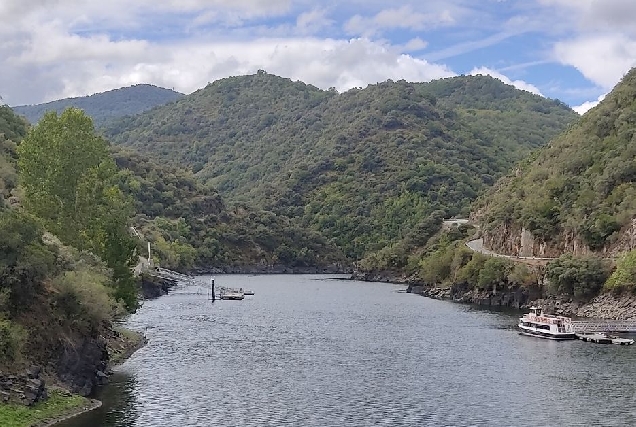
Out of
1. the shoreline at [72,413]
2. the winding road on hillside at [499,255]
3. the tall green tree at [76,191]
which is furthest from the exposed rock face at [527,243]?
the shoreline at [72,413]

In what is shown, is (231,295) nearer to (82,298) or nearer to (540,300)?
(540,300)

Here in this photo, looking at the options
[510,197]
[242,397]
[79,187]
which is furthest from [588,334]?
[510,197]

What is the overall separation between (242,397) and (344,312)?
63.4 meters

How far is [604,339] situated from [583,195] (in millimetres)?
51443

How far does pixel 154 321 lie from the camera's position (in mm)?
100625

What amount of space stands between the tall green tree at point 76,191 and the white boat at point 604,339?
43436mm

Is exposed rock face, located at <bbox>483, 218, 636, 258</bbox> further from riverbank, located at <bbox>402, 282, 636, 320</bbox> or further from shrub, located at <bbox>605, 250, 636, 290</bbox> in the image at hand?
riverbank, located at <bbox>402, 282, 636, 320</bbox>

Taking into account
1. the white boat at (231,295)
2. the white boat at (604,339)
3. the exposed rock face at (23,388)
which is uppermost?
the white boat at (231,295)

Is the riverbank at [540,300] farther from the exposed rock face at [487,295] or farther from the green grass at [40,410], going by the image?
the green grass at [40,410]

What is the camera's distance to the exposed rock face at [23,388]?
4372 centimetres

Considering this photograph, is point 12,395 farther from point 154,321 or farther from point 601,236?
point 601,236

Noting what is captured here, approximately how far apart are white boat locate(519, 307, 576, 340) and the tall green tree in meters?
40.3

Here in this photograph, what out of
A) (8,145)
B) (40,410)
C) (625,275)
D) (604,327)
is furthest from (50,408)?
(8,145)

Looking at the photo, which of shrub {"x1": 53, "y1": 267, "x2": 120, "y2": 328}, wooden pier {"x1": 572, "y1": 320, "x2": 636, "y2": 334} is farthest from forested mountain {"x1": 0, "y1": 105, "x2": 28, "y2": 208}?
wooden pier {"x1": 572, "y1": 320, "x2": 636, "y2": 334}
